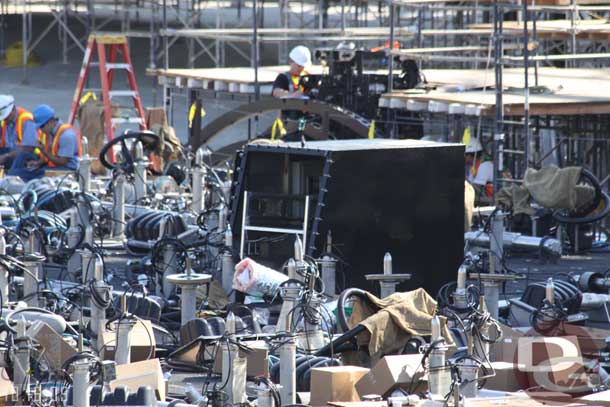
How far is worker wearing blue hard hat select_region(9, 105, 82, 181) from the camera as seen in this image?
23.5 metres

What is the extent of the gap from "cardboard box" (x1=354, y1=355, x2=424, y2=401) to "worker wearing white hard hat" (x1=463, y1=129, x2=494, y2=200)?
11.3m

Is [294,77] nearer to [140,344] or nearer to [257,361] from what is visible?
[140,344]

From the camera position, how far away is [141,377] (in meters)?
12.2

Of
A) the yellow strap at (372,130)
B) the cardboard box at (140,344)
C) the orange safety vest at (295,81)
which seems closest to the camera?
the cardboard box at (140,344)

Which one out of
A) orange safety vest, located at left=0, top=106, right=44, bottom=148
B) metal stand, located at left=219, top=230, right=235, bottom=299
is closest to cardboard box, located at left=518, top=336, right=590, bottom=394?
metal stand, located at left=219, top=230, right=235, bottom=299

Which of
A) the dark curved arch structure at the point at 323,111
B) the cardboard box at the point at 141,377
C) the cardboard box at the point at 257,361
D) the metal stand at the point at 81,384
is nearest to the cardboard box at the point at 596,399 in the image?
the cardboard box at the point at 257,361

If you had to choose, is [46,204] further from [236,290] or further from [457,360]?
[457,360]

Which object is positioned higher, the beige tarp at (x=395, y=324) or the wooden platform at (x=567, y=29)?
the wooden platform at (x=567, y=29)

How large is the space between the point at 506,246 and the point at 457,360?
305 inches

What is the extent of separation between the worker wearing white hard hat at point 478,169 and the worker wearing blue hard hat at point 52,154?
5235 mm

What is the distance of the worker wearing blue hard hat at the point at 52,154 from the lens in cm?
2347

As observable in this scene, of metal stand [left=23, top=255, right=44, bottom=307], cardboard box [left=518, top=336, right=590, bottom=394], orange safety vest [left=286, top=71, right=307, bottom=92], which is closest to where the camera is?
cardboard box [left=518, top=336, right=590, bottom=394]

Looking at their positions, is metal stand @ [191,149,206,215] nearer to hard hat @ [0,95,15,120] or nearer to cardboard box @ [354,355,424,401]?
hard hat @ [0,95,15,120]

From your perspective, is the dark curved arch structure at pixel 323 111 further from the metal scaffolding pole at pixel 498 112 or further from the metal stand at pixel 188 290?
the metal stand at pixel 188 290
